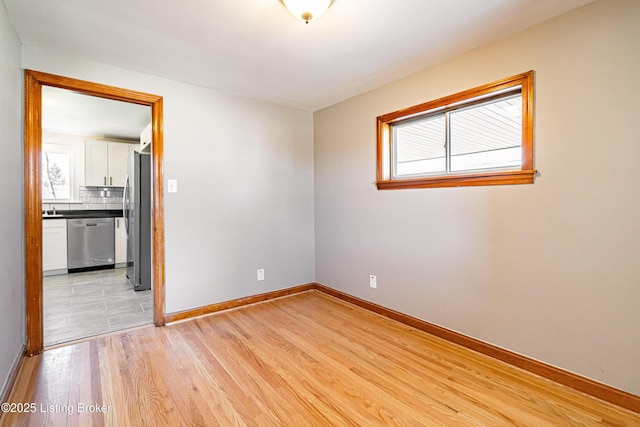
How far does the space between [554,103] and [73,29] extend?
3.18 metres

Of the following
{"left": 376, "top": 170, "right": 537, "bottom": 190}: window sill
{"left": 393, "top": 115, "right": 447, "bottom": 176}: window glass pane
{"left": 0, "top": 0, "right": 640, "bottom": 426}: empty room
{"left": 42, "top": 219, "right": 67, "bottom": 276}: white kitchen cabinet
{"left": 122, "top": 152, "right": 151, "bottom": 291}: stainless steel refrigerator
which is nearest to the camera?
{"left": 0, "top": 0, "right": 640, "bottom": 426}: empty room

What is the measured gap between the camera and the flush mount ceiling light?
1657 mm

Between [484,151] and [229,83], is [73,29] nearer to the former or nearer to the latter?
[229,83]

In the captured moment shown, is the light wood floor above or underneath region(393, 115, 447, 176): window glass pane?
underneath

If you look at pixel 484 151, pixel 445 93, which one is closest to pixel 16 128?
pixel 445 93

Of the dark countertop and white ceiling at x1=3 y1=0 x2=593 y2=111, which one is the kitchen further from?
white ceiling at x1=3 y1=0 x2=593 y2=111

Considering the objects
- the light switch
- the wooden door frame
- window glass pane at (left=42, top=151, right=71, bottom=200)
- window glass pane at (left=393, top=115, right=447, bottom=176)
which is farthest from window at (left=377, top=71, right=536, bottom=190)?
window glass pane at (left=42, top=151, right=71, bottom=200)

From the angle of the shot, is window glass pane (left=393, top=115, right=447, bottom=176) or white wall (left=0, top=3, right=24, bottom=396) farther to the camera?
window glass pane (left=393, top=115, right=447, bottom=176)

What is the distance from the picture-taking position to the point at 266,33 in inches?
81.0

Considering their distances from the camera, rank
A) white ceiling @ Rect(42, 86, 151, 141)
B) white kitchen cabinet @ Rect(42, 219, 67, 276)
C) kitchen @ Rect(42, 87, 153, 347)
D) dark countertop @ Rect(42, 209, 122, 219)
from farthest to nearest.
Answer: dark countertop @ Rect(42, 209, 122, 219), white kitchen cabinet @ Rect(42, 219, 67, 276), white ceiling @ Rect(42, 86, 151, 141), kitchen @ Rect(42, 87, 153, 347)

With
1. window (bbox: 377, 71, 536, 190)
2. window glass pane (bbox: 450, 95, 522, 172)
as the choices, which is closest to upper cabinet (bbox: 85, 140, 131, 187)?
window (bbox: 377, 71, 536, 190)

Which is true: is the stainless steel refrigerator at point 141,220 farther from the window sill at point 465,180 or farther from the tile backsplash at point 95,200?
the window sill at point 465,180

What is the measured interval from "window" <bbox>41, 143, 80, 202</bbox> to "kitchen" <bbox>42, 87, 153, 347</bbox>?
0.01m

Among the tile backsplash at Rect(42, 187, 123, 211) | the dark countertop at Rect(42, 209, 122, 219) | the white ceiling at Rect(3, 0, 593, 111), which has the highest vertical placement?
the white ceiling at Rect(3, 0, 593, 111)
